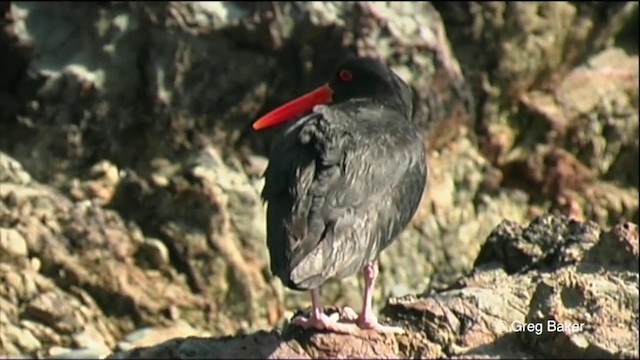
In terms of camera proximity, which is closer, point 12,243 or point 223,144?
point 12,243

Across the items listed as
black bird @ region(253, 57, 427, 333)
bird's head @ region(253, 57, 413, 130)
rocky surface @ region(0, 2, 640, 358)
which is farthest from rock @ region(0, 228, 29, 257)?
black bird @ region(253, 57, 427, 333)

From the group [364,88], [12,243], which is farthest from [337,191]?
[12,243]

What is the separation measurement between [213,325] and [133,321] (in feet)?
1.66

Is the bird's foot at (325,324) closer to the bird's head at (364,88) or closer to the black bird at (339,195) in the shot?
the black bird at (339,195)

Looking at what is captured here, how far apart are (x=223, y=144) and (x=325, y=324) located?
3.77 m

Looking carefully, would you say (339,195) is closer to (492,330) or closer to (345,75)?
(492,330)

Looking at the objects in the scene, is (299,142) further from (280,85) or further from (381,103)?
(280,85)

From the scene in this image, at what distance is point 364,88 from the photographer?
7379 mm

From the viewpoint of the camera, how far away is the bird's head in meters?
7.26

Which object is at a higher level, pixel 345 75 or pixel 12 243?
pixel 345 75

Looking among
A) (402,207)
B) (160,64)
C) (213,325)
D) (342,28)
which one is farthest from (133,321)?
(402,207)

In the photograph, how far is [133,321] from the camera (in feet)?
29.3

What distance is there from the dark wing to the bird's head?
1.56 ft

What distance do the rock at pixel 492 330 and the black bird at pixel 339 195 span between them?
0.33ft
